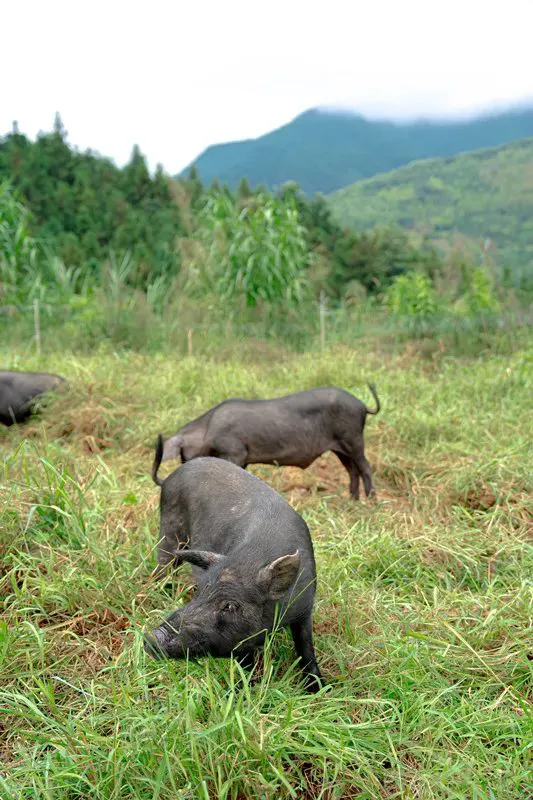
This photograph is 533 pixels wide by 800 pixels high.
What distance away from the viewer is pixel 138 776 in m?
1.98

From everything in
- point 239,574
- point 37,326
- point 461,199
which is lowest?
point 461,199

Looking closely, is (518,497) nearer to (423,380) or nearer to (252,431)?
(252,431)

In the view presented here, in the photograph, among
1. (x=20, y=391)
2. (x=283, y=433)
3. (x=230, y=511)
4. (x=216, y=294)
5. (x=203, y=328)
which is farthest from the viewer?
(x=216, y=294)

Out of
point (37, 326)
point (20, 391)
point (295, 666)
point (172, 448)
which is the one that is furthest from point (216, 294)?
point (295, 666)

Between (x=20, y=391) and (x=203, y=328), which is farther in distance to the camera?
(x=203, y=328)

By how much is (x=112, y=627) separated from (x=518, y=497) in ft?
8.52

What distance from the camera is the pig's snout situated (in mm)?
2258

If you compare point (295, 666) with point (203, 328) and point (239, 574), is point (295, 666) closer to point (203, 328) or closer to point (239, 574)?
point (239, 574)

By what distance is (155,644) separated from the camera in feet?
7.59

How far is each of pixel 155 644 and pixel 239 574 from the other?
331 mm

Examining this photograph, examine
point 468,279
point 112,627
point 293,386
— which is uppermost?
point 112,627

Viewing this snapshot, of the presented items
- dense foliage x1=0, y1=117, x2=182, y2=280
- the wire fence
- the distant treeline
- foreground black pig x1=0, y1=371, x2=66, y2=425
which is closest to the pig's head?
foreground black pig x1=0, y1=371, x2=66, y2=425

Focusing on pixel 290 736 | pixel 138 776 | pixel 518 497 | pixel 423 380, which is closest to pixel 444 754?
pixel 290 736

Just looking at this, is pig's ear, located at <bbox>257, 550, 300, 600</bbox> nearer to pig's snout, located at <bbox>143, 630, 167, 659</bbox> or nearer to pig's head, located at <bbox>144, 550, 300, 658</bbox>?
pig's head, located at <bbox>144, 550, 300, 658</bbox>
